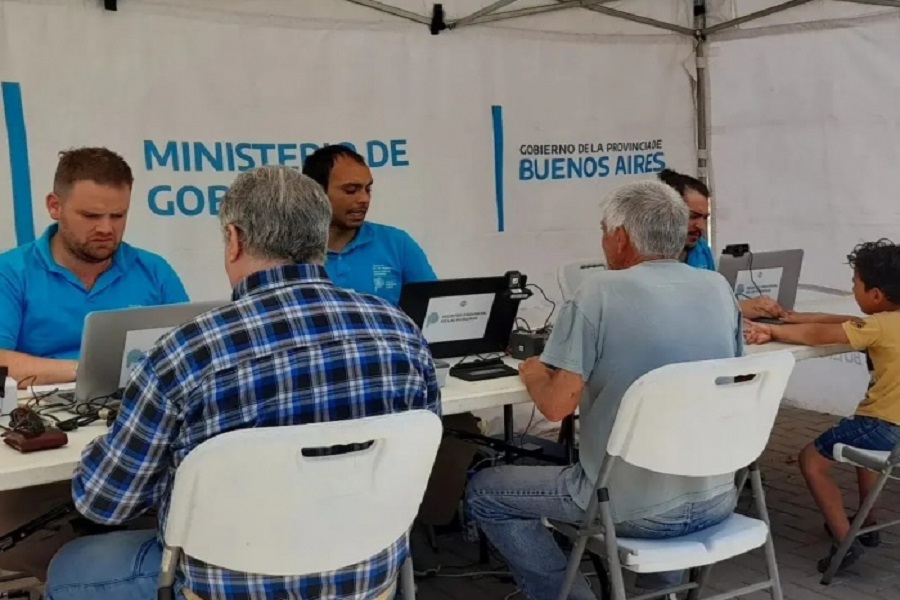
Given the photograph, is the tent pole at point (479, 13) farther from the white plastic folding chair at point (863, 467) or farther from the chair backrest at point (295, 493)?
the chair backrest at point (295, 493)

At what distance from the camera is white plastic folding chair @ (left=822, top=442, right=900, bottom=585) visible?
284 centimetres

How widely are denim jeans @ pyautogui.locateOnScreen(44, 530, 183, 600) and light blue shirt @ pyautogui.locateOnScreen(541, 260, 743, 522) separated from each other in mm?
947

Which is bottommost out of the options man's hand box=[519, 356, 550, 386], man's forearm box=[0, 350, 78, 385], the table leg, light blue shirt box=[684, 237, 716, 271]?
the table leg

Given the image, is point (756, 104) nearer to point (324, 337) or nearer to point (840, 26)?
point (840, 26)

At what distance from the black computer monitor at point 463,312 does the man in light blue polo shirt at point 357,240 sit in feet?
1.86

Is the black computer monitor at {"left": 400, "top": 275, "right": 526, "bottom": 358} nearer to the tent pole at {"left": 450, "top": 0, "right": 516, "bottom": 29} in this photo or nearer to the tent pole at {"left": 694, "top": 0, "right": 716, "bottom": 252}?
the tent pole at {"left": 450, "top": 0, "right": 516, "bottom": 29}

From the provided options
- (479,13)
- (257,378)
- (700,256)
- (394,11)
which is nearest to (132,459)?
(257,378)

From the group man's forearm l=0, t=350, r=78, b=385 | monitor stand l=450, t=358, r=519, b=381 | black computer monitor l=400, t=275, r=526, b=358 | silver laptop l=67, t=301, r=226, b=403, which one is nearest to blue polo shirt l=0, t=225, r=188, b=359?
man's forearm l=0, t=350, r=78, b=385

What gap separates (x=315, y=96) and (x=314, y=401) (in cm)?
280

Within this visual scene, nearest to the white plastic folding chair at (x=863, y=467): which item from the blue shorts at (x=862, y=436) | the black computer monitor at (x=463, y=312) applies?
the blue shorts at (x=862, y=436)

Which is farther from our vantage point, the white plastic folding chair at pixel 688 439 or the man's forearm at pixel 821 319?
the man's forearm at pixel 821 319

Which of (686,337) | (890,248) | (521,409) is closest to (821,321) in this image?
(890,248)

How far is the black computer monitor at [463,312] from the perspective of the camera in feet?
8.33

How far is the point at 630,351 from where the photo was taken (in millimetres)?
2150
